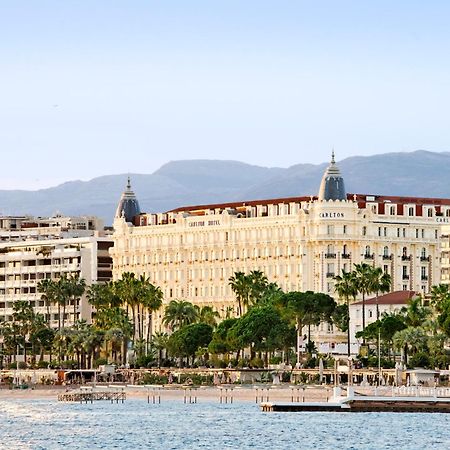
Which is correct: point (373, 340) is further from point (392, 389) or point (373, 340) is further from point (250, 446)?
point (250, 446)

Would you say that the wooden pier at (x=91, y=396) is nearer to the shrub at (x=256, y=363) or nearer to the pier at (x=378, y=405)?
the shrub at (x=256, y=363)

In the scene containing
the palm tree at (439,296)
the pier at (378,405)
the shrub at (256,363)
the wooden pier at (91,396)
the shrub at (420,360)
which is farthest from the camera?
the shrub at (256,363)

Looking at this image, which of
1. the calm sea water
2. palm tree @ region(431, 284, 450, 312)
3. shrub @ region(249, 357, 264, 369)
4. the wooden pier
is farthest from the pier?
shrub @ region(249, 357, 264, 369)

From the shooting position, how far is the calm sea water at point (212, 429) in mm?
121062

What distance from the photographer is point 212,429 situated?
136m

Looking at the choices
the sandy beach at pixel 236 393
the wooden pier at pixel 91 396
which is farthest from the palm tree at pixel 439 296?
the wooden pier at pixel 91 396

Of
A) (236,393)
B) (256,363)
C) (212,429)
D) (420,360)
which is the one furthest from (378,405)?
(256,363)

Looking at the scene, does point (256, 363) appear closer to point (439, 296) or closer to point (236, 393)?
point (236, 393)

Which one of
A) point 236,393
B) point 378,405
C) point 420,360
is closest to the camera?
point 378,405

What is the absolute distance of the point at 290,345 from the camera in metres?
198

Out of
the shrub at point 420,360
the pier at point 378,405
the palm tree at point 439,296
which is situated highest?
the palm tree at point 439,296

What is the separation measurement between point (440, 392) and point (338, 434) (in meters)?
30.9

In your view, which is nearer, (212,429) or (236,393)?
(212,429)

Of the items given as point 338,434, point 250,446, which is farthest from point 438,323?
point 250,446
